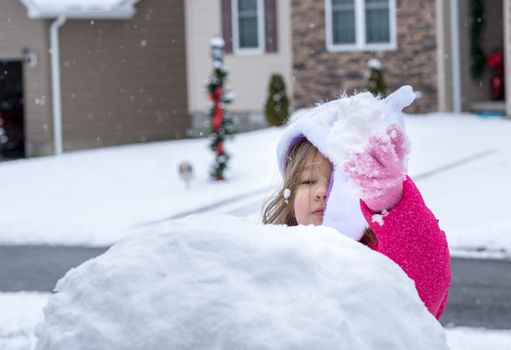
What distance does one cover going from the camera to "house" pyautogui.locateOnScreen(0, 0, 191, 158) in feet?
75.5

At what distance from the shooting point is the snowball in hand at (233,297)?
1.51 metres

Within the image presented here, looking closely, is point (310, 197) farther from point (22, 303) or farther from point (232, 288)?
point (22, 303)

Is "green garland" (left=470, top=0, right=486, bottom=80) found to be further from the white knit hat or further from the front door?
the white knit hat

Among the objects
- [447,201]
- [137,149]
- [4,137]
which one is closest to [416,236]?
[447,201]

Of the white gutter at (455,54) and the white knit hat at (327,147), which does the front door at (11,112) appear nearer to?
the white gutter at (455,54)

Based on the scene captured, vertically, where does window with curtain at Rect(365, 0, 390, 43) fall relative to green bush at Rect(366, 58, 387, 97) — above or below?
above

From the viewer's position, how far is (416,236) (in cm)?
273

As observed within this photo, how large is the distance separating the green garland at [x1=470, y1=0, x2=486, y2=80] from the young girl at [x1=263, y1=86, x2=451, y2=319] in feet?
61.4

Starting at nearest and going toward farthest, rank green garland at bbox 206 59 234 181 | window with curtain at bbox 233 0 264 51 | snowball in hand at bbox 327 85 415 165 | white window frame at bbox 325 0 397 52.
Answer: snowball in hand at bbox 327 85 415 165 < green garland at bbox 206 59 234 181 < white window frame at bbox 325 0 397 52 < window with curtain at bbox 233 0 264 51

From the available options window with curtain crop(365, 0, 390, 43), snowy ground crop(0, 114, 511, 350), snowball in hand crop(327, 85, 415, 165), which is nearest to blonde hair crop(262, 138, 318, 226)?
snowball in hand crop(327, 85, 415, 165)

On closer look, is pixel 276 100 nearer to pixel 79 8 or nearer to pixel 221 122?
pixel 79 8

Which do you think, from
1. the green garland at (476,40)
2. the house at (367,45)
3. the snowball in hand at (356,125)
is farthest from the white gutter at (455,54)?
the snowball in hand at (356,125)

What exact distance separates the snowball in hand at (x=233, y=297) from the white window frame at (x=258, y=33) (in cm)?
2130

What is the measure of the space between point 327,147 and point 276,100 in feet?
63.5
